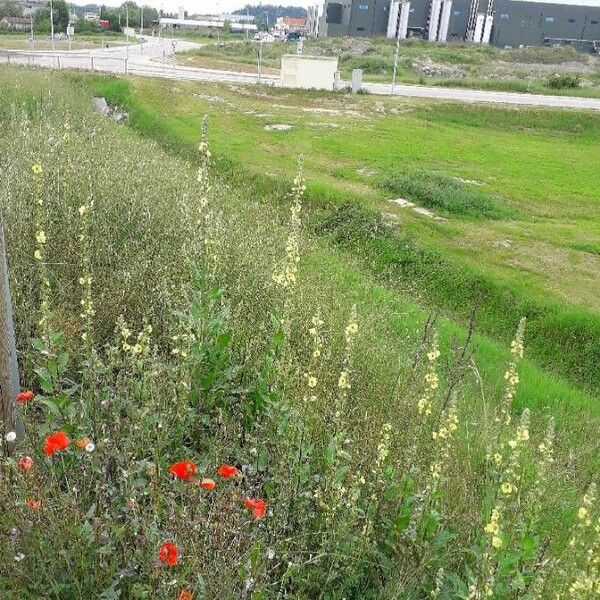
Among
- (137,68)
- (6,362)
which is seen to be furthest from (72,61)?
(6,362)

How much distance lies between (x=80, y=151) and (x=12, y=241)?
11.7 feet

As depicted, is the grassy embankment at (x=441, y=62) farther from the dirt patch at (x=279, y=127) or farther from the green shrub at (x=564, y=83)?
the dirt patch at (x=279, y=127)

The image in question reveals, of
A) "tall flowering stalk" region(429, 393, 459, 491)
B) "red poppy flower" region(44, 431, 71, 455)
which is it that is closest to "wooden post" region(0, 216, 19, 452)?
"red poppy flower" region(44, 431, 71, 455)

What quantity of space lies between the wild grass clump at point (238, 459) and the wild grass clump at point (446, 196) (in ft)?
33.9

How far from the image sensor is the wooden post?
438 cm

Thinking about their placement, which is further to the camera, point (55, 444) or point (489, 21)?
point (489, 21)

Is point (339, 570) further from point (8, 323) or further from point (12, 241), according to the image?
point (12, 241)

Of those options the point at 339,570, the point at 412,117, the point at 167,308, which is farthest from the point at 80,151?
the point at 412,117

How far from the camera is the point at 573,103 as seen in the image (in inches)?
1515

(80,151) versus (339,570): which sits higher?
(80,151)

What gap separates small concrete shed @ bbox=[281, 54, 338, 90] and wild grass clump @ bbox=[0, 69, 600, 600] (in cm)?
3076

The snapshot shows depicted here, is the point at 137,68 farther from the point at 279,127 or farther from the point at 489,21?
the point at 489,21

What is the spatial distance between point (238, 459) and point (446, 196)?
14.1 m

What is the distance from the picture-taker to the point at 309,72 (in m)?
36.5
